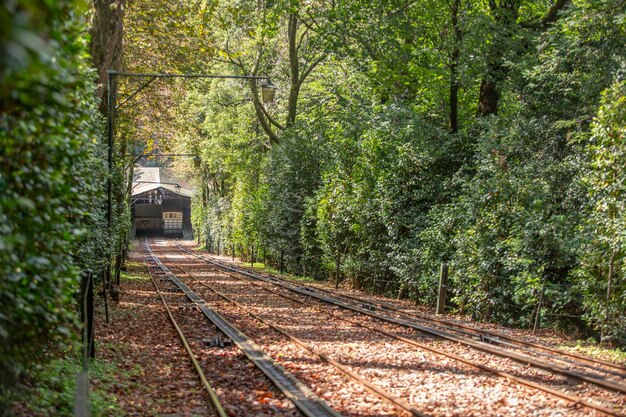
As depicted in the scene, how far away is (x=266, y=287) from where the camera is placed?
78.1 feet

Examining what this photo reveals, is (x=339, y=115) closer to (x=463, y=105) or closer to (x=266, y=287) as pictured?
(x=463, y=105)

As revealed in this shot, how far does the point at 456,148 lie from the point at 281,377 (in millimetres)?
13763

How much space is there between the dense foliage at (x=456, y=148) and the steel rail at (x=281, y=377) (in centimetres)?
655

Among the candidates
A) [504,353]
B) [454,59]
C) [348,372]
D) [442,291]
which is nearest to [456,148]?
[454,59]

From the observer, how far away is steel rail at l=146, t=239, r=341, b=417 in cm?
741

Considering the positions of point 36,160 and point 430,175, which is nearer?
point 36,160

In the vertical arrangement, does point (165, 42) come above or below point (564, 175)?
above

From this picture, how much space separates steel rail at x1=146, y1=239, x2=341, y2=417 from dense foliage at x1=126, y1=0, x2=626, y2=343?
6554mm

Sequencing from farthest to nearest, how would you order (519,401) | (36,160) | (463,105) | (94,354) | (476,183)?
(463,105) → (476,183) → (94,354) → (519,401) → (36,160)

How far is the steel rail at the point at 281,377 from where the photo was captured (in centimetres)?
741

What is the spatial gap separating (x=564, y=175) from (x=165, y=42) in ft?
42.1

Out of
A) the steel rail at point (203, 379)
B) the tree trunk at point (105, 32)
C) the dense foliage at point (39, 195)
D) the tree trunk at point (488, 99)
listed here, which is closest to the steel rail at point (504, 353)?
the steel rail at point (203, 379)

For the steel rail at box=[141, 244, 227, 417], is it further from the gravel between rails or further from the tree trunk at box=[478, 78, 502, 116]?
the tree trunk at box=[478, 78, 502, 116]

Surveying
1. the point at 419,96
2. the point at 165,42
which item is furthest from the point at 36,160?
the point at 419,96
